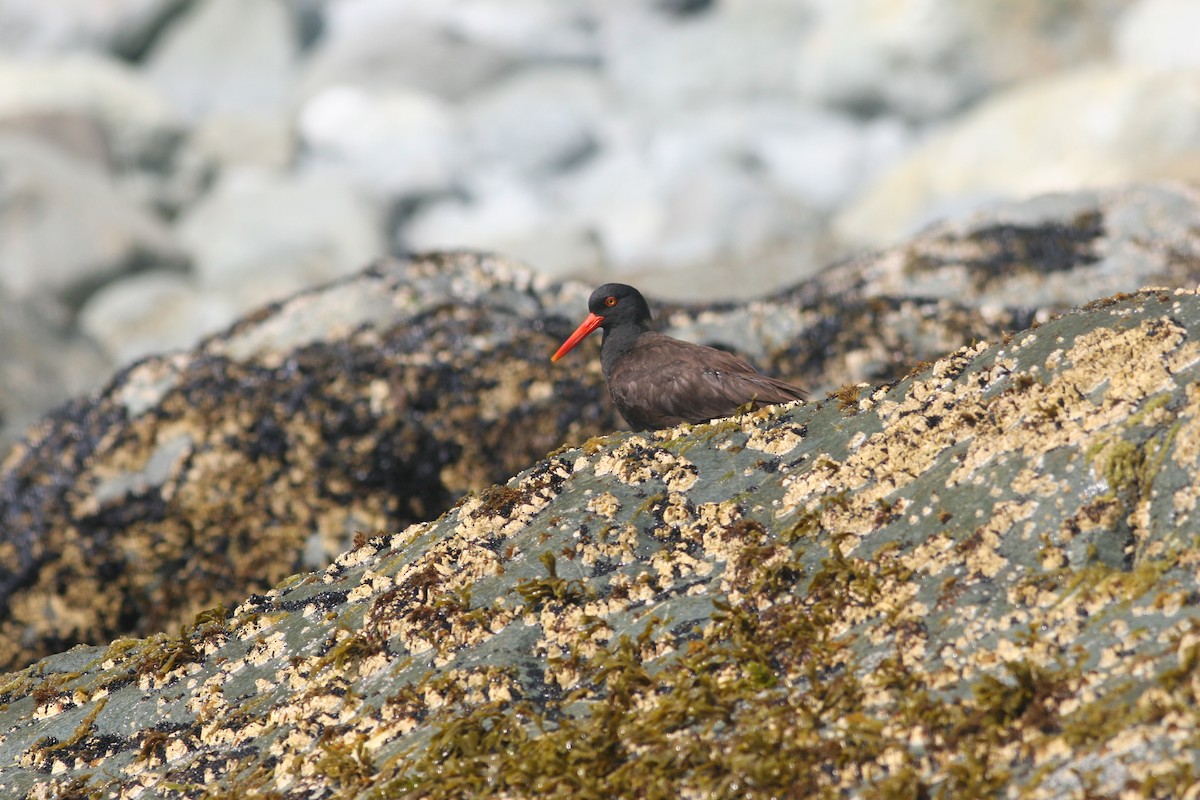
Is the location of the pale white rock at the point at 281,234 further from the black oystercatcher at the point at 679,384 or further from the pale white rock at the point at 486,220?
the black oystercatcher at the point at 679,384

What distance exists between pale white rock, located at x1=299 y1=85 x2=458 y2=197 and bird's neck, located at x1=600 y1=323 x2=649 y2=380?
29.1m

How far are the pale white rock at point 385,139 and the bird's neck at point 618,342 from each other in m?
29.1

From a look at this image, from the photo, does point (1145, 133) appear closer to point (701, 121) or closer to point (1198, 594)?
point (701, 121)

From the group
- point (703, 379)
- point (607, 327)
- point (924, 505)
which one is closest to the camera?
point (924, 505)

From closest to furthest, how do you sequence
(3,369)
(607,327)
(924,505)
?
(924,505)
(607,327)
(3,369)

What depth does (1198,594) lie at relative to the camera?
4000 millimetres

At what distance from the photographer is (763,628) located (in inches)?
185

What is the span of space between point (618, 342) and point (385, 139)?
102 feet

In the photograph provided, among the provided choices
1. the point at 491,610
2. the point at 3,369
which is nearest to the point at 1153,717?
the point at 491,610

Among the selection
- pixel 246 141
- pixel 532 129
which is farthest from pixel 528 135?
pixel 246 141

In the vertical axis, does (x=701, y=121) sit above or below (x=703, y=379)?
above

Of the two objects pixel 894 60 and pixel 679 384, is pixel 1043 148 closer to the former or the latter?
pixel 894 60

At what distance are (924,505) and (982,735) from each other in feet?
4.20

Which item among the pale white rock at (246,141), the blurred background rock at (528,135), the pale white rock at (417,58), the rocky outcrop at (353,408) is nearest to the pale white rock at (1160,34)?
the blurred background rock at (528,135)
